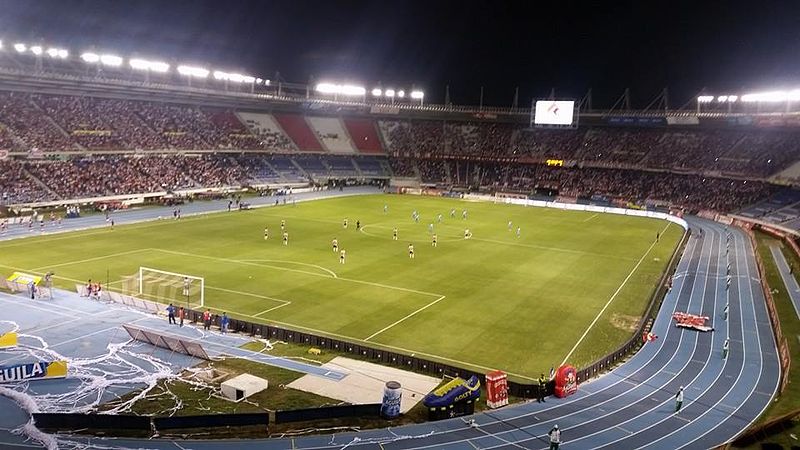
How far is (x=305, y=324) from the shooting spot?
1174 inches

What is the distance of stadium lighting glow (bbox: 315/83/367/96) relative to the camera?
106 m

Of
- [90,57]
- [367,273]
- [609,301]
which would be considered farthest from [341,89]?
[609,301]

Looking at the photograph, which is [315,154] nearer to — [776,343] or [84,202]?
[84,202]

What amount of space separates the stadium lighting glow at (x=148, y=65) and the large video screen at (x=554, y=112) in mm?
52359

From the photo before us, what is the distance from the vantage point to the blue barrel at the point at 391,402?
20.0m

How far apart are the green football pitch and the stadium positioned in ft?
0.86

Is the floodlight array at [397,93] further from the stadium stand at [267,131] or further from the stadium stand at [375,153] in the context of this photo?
the stadium stand at [267,131]

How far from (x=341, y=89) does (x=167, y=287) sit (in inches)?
3100

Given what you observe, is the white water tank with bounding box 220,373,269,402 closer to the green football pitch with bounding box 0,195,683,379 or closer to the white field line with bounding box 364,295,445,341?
the green football pitch with bounding box 0,195,683,379

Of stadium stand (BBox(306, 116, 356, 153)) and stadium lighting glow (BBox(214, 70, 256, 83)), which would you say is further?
stadium stand (BBox(306, 116, 356, 153))

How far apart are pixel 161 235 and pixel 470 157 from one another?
65884 mm

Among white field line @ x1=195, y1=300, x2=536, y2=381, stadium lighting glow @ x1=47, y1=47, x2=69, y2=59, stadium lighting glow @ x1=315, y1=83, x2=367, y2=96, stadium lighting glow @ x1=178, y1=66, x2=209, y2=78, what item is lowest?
white field line @ x1=195, y1=300, x2=536, y2=381

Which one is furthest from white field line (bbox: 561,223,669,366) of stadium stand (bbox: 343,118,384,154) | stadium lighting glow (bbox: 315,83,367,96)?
stadium lighting glow (bbox: 315,83,367,96)

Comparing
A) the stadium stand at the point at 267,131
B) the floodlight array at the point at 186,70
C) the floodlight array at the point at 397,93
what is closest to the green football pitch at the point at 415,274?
the floodlight array at the point at 186,70
